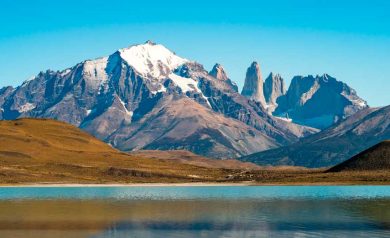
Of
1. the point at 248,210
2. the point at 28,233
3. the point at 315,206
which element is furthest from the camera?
the point at 315,206

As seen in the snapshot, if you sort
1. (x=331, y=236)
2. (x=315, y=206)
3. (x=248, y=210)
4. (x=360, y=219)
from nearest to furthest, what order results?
1. (x=331, y=236)
2. (x=360, y=219)
3. (x=248, y=210)
4. (x=315, y=206)

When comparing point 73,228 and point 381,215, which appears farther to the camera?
point 381,215

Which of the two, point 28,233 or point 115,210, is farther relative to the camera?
point 115,210

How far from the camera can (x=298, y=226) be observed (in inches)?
3524

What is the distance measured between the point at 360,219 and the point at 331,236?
71.0 ft

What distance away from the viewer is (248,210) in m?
116

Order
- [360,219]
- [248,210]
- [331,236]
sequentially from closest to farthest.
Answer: [331,236]
[360,219]
[248,210]

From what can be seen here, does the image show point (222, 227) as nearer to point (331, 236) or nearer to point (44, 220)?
point (331, 236)

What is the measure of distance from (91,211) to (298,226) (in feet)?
146

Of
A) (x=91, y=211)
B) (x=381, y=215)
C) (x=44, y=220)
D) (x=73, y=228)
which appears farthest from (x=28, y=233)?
(x=381, y=215)

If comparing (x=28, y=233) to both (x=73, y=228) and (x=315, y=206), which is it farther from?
(x=315, y=206)

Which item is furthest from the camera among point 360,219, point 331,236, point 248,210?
point 248,210

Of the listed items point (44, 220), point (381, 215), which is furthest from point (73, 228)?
point (381, 215)

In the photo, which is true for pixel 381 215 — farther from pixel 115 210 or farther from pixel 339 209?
pixel 115 210
